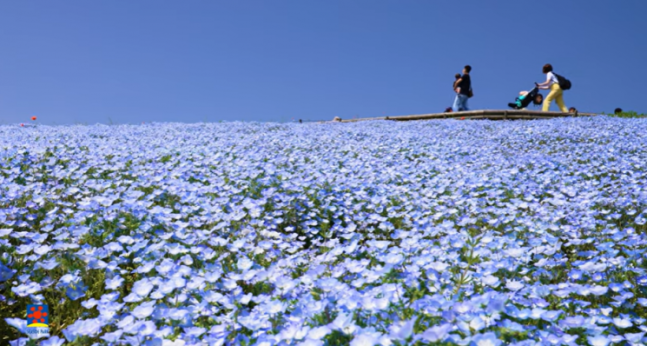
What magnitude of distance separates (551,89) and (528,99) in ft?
8.80

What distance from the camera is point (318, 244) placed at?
4.36m

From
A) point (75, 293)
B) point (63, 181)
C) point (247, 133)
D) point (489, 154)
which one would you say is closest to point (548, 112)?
point (489, 154)

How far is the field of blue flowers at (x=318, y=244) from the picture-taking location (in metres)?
2.29

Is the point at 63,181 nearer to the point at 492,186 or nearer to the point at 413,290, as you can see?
the point at 413,290

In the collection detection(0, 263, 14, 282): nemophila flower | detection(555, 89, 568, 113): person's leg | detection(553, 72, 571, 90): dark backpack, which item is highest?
detection(553, 72, 571, 90): dark backpack

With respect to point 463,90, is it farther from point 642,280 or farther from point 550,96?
point 642,280

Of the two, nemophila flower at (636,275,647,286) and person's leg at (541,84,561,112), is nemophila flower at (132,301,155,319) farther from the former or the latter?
person's leg at (541,84,561,112)

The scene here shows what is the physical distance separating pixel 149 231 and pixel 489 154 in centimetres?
668

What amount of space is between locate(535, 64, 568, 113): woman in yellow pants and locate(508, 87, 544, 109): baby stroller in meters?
2.47

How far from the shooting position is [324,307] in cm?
229

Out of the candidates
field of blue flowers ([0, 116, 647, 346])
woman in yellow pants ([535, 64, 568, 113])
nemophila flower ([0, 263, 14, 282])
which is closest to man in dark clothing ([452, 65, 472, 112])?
woman in yellow pants ([535, 64, 568, 113])

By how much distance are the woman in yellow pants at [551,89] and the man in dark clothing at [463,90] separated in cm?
283

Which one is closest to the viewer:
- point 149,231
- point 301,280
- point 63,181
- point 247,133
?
point 301,280

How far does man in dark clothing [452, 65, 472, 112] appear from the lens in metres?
20.2
